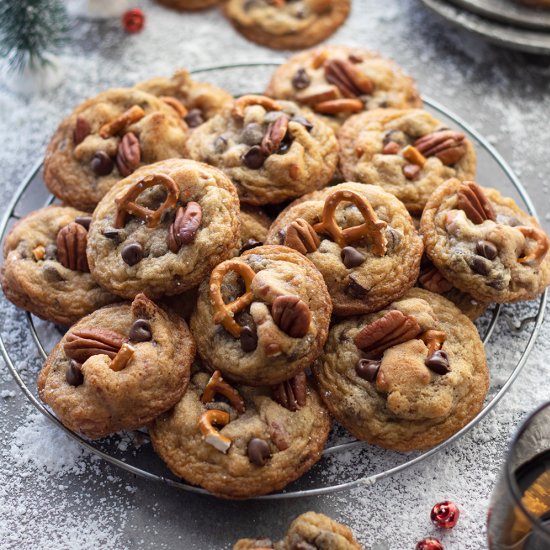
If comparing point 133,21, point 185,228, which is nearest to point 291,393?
point 185,228

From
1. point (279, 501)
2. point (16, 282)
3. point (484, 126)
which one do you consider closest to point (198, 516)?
point (279, 501)

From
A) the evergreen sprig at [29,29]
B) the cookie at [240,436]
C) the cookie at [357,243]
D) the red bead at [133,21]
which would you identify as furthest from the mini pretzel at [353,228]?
the red bead at [133,21]

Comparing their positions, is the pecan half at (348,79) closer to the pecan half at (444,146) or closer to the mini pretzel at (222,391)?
the pecan half at (444,146)

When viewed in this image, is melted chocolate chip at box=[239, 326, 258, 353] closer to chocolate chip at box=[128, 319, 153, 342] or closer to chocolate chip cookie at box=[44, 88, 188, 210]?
chocolate chip at box=[128, 319, 153, 342]

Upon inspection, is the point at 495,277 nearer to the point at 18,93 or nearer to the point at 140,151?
the point at 140,151

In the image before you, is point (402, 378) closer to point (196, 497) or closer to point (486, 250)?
point (486, 250)

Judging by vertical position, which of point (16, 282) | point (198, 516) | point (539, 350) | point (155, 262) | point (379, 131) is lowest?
point (198, 516)

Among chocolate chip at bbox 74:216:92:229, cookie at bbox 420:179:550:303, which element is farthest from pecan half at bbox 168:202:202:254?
cookie at bbox 420:179:550:303
